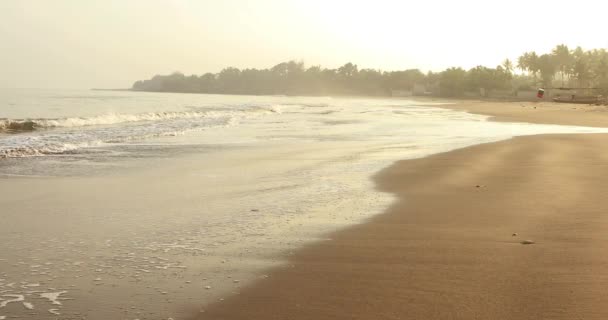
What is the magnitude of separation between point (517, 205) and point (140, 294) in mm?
4784

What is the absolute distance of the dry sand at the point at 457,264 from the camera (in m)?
3.46

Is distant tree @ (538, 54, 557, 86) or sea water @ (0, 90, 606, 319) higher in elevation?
distant tree @ (538, 54, 557, 86)

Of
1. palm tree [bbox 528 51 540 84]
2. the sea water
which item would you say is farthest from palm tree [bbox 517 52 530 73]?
the sea water

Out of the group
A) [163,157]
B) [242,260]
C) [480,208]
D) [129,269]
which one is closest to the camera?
[129,269]

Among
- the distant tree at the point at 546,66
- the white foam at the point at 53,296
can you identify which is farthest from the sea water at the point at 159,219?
the distant tree at the point at 546,66

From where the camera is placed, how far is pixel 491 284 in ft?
12.6

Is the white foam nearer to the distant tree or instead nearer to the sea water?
the sea water

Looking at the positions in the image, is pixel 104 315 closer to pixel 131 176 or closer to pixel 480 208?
pixel 480 208

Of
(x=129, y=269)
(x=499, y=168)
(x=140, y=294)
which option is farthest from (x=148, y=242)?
(x=499, y=168)

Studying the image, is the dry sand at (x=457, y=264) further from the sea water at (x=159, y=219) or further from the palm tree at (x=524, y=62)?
the palm tree at (x=524, y=62)

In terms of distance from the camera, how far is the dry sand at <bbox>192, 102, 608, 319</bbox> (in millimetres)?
3461

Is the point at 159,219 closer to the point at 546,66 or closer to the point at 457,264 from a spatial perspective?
the point at 457,264

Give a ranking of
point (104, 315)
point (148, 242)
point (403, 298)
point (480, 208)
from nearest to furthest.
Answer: point (104, 315)
point (403, 298)
point (148, 242)
point (480, 208)

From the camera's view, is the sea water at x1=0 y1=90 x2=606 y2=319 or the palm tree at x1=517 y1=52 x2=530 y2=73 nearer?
the sea water at x1=0 y1=90 x2=606 y2=319
